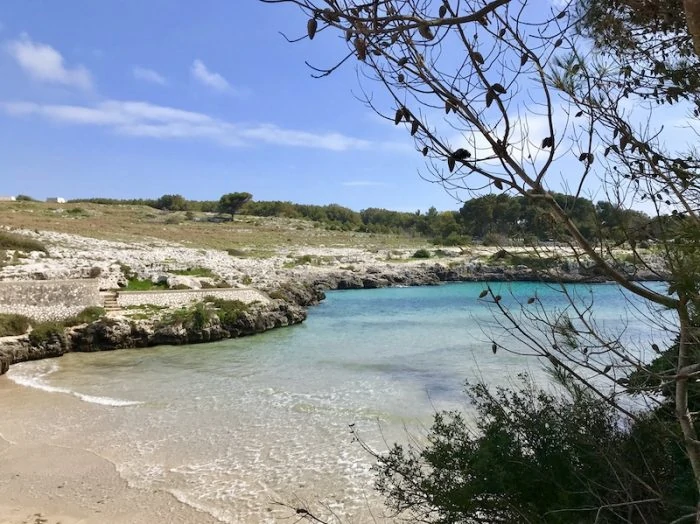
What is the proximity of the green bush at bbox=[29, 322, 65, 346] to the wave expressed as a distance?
1.55 metres

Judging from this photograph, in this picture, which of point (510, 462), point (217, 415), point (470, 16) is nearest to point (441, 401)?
point (217, 415)

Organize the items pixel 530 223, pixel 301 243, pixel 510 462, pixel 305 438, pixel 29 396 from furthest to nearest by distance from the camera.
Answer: pixel 301 243, pixel 29 396, pixel 305 438, pixel 510 462, pixel 530 223

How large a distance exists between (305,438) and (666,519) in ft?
22.8

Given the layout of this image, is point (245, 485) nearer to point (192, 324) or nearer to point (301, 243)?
point (192, 324)

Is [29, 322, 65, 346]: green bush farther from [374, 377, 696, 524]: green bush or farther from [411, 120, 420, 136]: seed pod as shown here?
[411, 120, 420, 136]: seed pod

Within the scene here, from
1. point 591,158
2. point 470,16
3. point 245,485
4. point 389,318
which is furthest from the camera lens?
point 389,318

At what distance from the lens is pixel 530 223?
133 inches

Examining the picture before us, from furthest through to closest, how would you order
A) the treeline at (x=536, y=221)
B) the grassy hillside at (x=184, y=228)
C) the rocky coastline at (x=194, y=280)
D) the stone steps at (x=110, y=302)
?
1. the grassy hillside at (x=184, y=228)
2. the stone steps at (x=110, y=302)
3. the rocky coastline at (x=194, y=280)
4. the treeline at (x=536, y=221)

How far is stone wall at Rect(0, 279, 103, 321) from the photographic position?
61.4 ft

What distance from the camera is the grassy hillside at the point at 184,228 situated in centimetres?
4800

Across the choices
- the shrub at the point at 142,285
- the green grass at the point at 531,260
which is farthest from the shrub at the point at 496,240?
the shrub at the point at 142,285

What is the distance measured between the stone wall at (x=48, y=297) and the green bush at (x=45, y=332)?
3.31 ft

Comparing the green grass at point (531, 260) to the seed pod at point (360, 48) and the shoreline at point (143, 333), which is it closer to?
the seed pod at point (360, 48)

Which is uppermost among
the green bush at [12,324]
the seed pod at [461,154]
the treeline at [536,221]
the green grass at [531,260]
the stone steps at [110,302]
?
the seed pod at [461,154]
